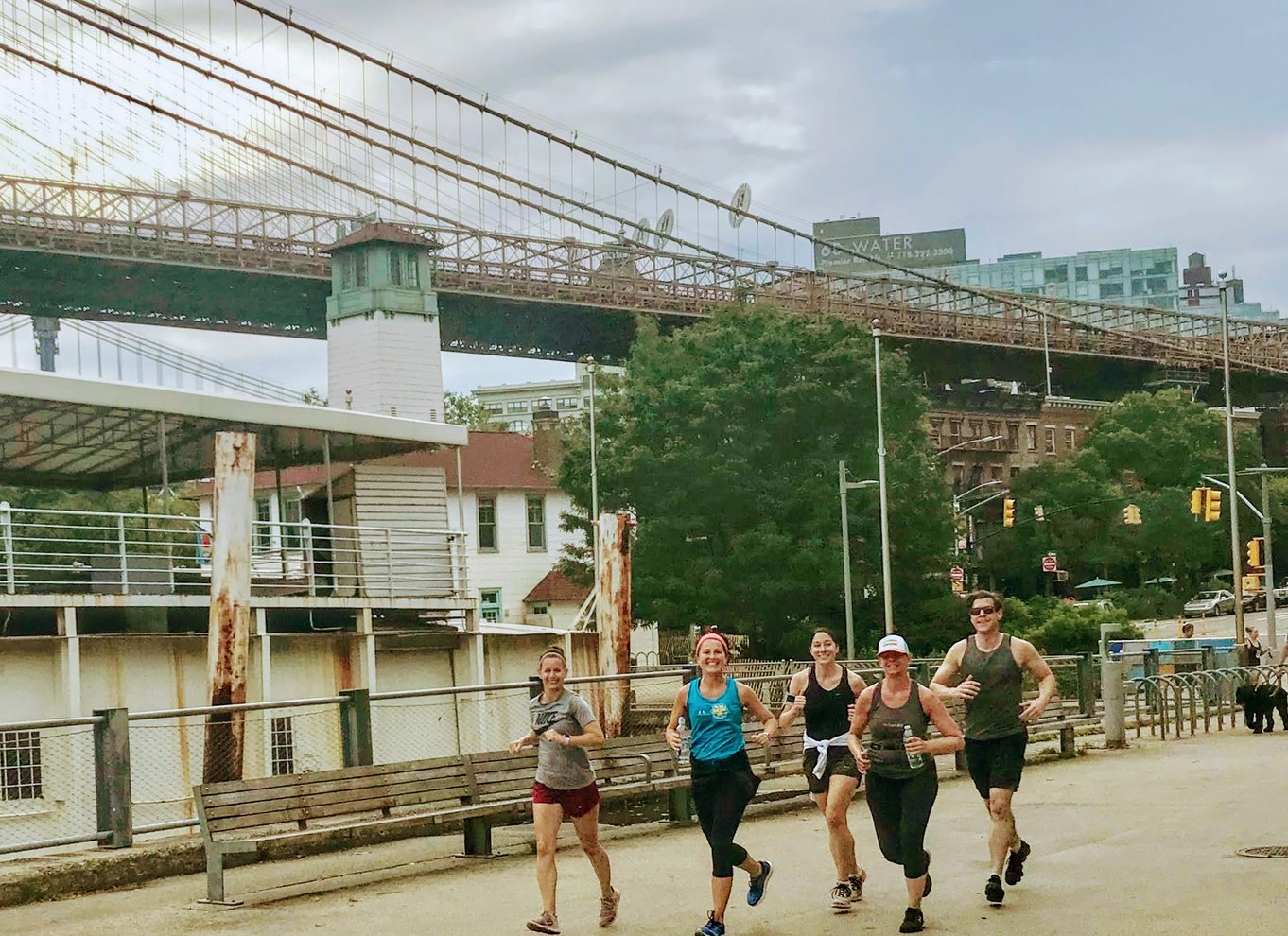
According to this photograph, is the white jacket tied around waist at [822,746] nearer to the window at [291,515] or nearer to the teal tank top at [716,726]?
the teal tank top at [716,726]

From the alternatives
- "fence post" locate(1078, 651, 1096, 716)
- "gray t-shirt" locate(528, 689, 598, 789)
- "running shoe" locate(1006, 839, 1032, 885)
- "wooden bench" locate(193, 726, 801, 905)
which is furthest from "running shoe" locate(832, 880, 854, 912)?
"fence post" locate(1078, 651, 1096, 716)

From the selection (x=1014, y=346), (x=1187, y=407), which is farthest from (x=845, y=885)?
(x=1014, y=346)

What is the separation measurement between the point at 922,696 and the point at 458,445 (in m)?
20.6

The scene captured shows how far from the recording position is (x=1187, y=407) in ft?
315

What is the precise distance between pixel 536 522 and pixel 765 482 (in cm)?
1647

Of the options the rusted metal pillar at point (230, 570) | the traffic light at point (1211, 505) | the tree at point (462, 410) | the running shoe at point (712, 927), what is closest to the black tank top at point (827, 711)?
the running shoe at point (712, 927)

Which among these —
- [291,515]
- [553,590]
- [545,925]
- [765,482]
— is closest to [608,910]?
[545,925]

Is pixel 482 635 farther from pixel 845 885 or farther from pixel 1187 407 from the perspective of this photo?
pixel 1187 407

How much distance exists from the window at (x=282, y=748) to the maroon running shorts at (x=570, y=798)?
7752mm

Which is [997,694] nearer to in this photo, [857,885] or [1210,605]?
[857,885]

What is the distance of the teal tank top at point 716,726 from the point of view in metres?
10.1

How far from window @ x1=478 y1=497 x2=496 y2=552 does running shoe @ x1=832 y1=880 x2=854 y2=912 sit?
57831 mm

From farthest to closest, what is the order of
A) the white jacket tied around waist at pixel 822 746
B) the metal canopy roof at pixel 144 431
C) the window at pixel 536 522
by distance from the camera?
the window at pixel 536 522 → the metal canopy roof at pixel 144 431 → the white jacket tied around waist at pixel 822 746

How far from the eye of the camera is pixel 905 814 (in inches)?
398
